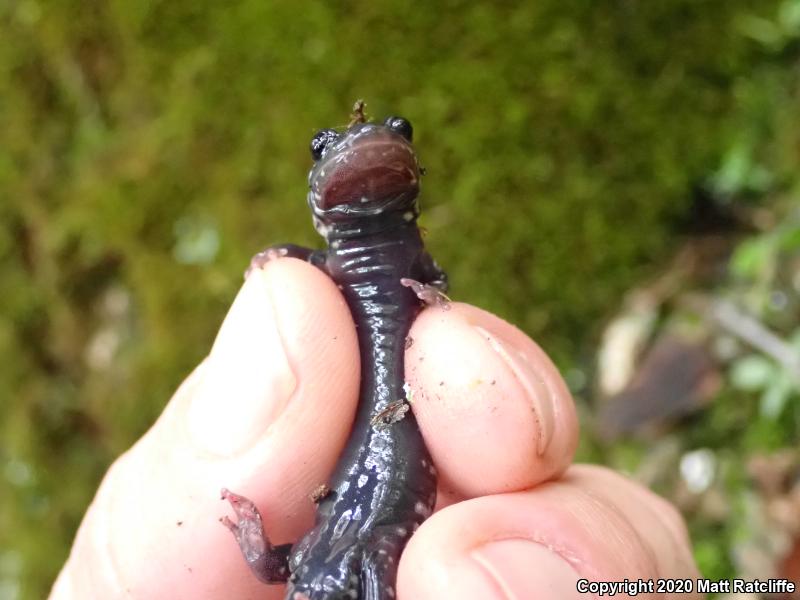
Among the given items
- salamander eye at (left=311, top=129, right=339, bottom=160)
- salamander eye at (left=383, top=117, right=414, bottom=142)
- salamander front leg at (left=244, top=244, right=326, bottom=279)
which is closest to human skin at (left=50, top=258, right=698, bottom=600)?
salamander front leg at (left=244, top=244, right=326, bottom=279)

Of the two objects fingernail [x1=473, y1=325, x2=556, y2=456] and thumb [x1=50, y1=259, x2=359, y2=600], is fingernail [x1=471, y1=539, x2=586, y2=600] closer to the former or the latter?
fingernail [x1=473, y1=325, x2=556, y2=456]

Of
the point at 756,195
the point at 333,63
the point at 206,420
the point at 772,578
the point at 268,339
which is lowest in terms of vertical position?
the point at 772,578

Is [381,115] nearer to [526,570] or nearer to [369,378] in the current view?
[369,378]

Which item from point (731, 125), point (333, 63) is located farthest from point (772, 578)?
point (333, 63)

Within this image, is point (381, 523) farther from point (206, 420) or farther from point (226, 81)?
point (226, 81)

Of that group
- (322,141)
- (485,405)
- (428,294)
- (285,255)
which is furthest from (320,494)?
(322,141)

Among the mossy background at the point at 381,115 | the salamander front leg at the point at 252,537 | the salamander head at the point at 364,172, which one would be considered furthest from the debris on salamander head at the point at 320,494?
the mossy background at the point at 381,115

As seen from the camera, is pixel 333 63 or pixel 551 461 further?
pixel 333 63

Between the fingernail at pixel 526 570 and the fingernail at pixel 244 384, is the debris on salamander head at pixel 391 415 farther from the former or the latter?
the fingernail at pixel 526 570
